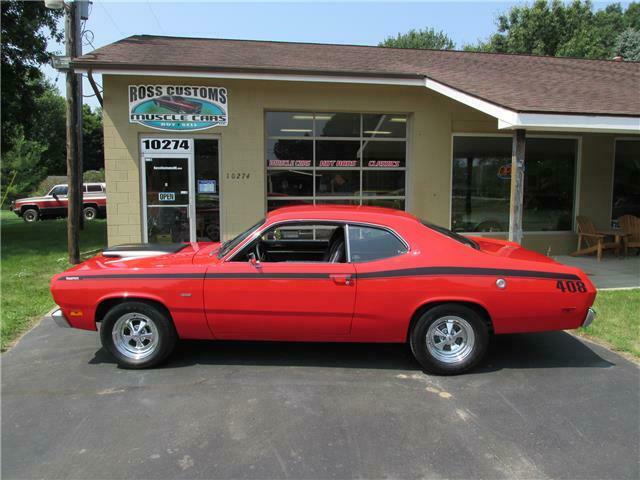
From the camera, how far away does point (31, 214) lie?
2431 centimetres

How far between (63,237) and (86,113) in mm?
42596

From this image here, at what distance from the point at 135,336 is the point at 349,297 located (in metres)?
1.98

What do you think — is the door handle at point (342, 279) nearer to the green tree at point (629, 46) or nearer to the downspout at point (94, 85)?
the downspout at point (94, 85)

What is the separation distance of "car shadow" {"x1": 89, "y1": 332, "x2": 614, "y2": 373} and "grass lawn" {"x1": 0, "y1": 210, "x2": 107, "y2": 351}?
6.10 feet

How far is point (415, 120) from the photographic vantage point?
1038cm

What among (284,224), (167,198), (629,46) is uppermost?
(629,46)

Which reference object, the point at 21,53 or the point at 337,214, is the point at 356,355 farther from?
the point at 21,53

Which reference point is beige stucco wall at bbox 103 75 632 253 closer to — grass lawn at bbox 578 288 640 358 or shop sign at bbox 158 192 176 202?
shop sign at bbox 158 192 176 202

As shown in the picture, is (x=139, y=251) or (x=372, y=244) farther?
(x=139, y=251)

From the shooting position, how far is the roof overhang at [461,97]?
6.72m

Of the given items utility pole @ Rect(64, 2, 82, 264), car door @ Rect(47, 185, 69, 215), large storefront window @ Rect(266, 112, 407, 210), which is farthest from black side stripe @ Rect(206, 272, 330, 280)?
car door @ Rect(47, 185, 69, 215)

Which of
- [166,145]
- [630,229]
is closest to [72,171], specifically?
[166,145]

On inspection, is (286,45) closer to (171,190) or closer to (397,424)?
(171,190)

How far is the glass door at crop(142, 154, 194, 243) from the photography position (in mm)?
9711
